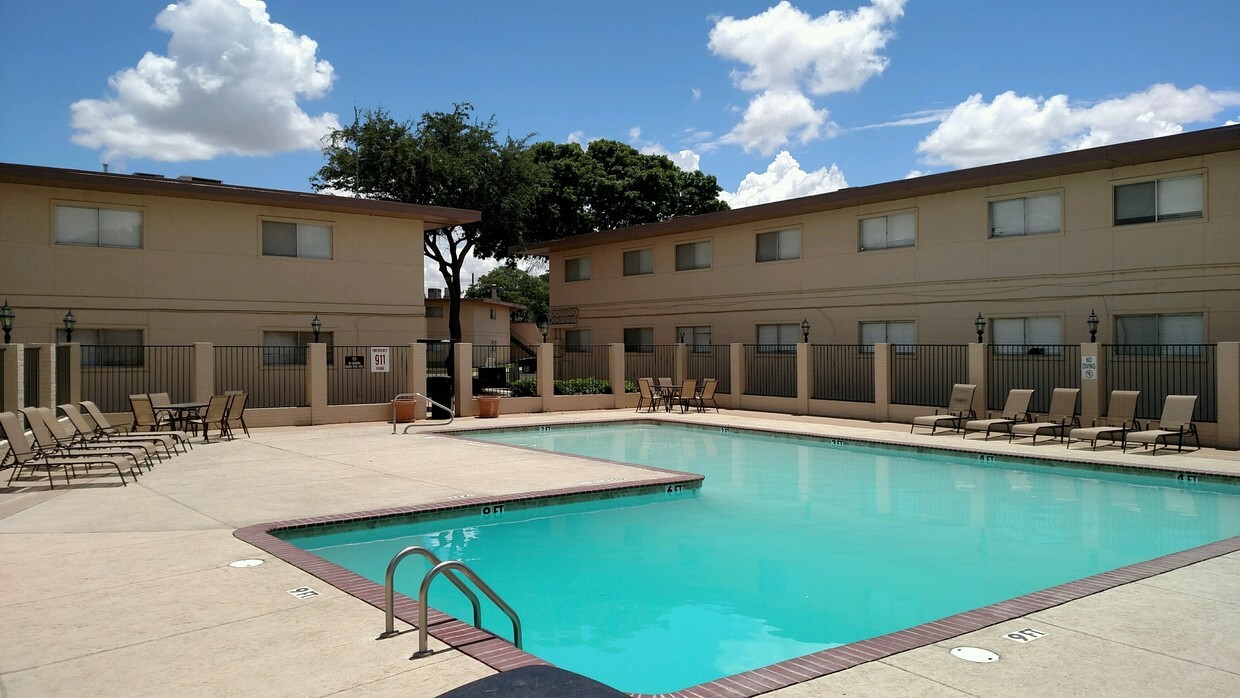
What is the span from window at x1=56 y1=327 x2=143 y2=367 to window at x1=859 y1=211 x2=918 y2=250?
18780 mm

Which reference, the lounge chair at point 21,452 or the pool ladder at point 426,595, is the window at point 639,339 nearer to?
the lounge chair at point 21,452

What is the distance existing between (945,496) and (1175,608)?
636 cm

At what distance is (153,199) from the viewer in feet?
71.4

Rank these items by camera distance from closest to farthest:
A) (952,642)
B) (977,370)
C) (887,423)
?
(952,642), (977,370), (887,423)

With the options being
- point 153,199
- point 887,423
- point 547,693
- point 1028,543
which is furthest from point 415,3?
point 547,693

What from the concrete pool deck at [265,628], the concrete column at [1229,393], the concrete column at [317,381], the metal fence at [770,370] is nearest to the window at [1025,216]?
the concrete column at [1229,393]

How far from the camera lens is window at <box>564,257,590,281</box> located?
34031 mm

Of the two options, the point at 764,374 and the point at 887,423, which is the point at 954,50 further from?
the point at 764,374

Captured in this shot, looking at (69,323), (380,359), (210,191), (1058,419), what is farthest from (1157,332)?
(69,323)

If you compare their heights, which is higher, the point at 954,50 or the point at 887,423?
the point at 954,50

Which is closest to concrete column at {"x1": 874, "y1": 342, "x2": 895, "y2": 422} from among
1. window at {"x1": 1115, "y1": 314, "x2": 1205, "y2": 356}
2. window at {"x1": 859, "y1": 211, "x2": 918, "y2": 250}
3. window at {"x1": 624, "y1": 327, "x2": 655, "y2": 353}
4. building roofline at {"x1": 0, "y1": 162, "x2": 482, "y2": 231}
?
window at {"x1": 859, "y1": 211, "x2": 918, "y2": 250}

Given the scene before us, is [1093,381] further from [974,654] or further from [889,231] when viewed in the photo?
[974,654]

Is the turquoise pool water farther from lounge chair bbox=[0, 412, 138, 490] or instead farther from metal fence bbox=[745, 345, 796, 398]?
metal fence bbox=[745, 345, 796, 398]

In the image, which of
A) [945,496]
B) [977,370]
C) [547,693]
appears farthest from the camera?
[977,370]
